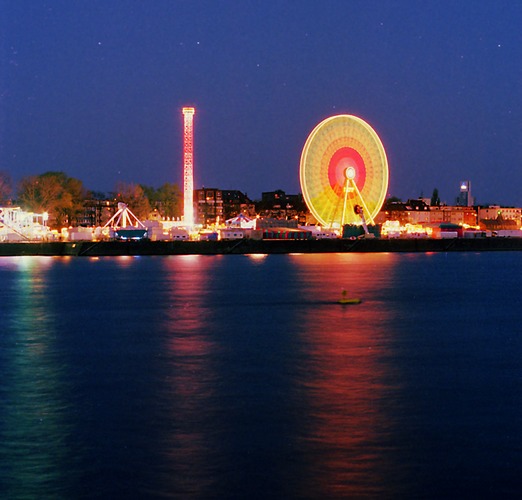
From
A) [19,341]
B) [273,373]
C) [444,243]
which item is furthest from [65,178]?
[273,373]

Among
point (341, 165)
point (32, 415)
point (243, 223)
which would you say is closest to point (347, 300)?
point (32, 415)

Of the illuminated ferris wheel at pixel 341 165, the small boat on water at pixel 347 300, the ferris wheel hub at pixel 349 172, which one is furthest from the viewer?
the ferris wheel hub at pixel 349 172

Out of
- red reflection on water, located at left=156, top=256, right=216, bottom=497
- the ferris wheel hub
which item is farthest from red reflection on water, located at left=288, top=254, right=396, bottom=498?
the ferris wheel hub

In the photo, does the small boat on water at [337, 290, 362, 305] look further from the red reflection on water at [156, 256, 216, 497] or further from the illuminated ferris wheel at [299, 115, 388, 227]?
the illuminated ferris wheel at [299, 115, 388, 227]

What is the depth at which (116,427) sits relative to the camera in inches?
607

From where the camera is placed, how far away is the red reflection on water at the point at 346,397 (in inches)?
496

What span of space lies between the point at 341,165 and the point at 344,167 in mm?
392

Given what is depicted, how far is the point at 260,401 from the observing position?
17750 mm

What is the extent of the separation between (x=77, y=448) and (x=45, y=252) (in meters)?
81.4

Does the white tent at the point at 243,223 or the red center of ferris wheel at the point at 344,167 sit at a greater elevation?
the red center of ferris wheel at the point at 344,167

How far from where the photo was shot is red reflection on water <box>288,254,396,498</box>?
1259 cm

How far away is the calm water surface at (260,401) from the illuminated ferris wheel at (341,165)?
119 ft

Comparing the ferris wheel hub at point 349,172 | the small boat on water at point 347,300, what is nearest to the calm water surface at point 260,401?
the small boat on water at point 347,300

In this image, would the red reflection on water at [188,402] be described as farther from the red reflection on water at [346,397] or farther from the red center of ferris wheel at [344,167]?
the red center of ferris wheel at [344,167]
